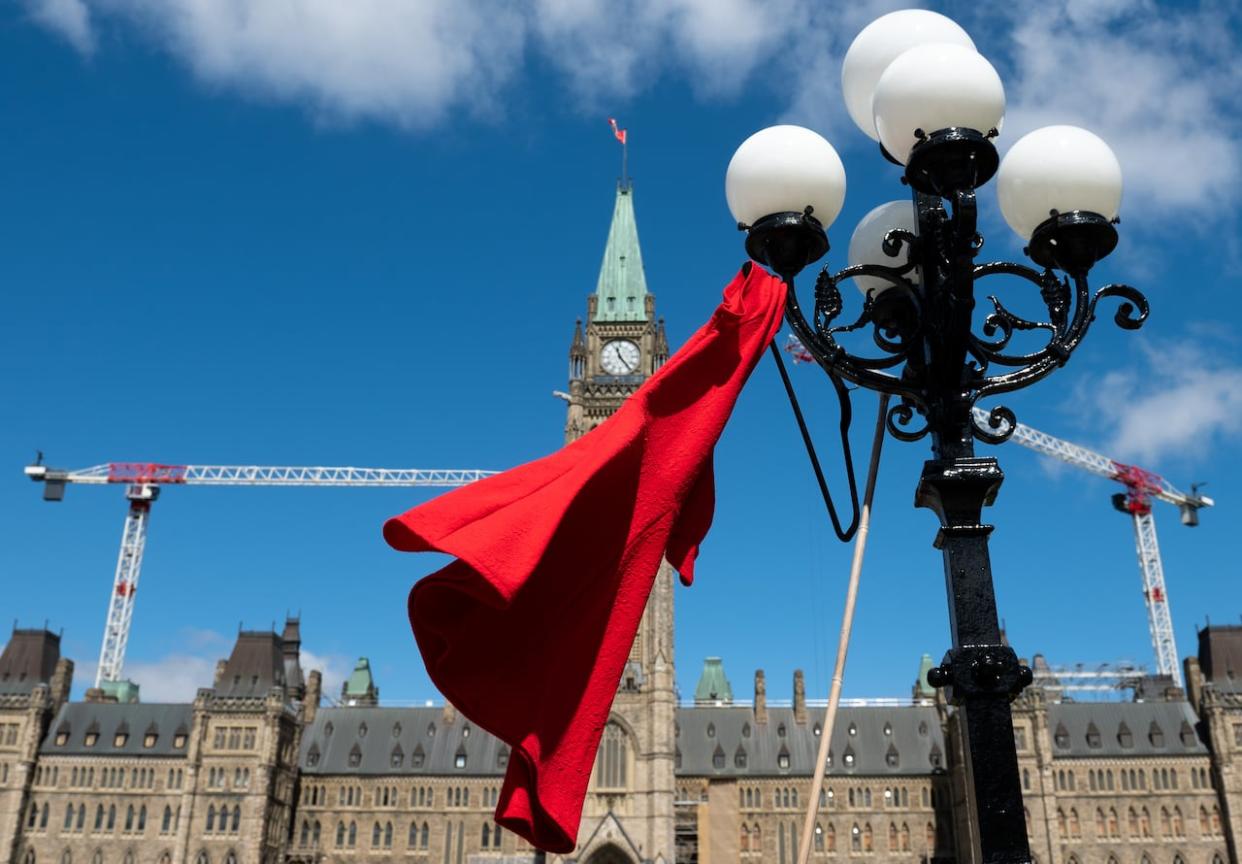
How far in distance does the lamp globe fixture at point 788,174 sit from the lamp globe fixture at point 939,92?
50cm

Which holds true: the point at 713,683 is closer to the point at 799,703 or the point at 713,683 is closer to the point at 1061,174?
the point at 799,703

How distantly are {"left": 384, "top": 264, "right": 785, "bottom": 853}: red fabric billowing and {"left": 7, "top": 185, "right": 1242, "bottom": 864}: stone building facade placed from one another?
60396mm

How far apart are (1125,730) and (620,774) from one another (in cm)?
3266

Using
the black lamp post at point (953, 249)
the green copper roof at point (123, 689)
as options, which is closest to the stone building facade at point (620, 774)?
the green copper roof at point (123, 689)

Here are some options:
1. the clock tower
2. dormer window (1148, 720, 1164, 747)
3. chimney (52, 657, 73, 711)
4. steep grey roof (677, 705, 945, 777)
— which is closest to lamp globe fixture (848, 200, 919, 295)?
the clock tower

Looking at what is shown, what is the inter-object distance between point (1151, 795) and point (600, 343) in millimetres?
46706

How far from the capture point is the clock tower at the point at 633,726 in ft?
213

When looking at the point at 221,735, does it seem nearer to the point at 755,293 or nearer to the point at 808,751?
the point at 808,751

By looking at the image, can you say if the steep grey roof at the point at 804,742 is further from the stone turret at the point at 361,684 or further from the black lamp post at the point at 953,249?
the black lamp post at the point at 953,249

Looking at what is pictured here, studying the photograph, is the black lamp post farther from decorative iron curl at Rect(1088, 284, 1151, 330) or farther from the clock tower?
the clock tower

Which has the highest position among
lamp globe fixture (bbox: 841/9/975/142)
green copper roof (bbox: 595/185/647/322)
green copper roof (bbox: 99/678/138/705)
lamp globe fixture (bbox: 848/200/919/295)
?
green copper roof (bbox: 595/185/647/322)

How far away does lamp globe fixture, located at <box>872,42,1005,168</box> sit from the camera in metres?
6.13

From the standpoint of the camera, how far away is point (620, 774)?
6706 centimetres

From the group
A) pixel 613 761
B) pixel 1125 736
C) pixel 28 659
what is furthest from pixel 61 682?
pixel 1125 736
